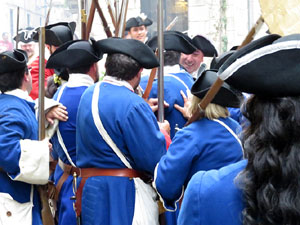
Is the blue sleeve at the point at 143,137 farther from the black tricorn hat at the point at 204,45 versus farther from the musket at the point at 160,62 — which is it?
the black tricorn hat at the point at 204,45

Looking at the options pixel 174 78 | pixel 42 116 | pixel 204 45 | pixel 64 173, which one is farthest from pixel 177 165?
pixel 204 45

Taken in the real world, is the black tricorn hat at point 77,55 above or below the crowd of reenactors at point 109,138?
above

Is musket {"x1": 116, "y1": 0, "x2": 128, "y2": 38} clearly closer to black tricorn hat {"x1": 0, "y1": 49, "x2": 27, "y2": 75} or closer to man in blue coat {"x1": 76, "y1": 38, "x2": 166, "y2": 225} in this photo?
man in blue coat {"x1": 76, "y1": 38, "x2": 166, "y2": 225}

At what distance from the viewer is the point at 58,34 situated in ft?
16.9

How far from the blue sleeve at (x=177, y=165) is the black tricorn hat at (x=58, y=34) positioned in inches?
88.1

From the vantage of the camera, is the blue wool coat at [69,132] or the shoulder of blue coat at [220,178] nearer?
the shoulder of blue coat at [220,178]

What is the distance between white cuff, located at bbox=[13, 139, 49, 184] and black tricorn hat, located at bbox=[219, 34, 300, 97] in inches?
94.4

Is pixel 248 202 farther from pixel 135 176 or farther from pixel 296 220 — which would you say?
pixel 135 176

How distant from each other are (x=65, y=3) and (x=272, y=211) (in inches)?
139

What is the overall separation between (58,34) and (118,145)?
1831mm

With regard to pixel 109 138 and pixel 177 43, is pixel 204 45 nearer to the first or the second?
pixel 177 43

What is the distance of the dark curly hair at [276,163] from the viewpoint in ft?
4.87

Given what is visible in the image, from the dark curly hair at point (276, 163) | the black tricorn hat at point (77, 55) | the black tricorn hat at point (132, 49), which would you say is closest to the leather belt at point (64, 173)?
the black tricorn hat at point (77, 55)

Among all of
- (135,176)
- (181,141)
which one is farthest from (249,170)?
(135,176)
